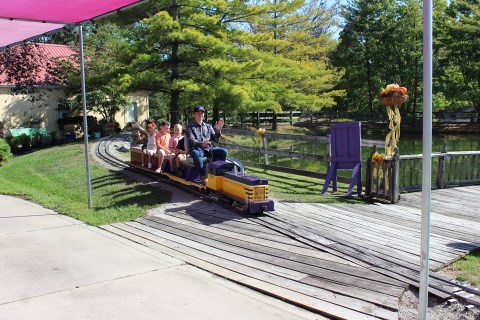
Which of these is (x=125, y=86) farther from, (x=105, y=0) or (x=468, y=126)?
(x=468, y=126)

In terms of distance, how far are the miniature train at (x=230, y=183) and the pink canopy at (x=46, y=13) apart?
3.02m

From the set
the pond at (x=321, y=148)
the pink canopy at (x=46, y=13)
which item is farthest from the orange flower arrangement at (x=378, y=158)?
the pond at (x=321, y=148)

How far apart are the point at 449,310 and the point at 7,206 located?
25.7 ft

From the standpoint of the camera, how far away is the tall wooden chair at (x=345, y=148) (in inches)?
378

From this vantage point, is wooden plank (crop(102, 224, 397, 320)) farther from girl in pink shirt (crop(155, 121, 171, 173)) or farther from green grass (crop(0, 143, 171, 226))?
girl in pink shirt (crop(155, 121, 171, 173))

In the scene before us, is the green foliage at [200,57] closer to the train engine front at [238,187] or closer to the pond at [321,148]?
the pond at [321,148]

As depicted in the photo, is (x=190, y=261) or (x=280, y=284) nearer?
(x=280, y=284)

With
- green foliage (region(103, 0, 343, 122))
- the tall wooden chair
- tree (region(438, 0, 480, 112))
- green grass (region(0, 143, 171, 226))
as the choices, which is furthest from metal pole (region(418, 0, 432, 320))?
tree (region(438, 0, 480, 112))

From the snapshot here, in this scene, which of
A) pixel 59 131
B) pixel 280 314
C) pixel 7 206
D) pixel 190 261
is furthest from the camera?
pixel 59 131

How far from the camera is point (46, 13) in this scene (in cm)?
692

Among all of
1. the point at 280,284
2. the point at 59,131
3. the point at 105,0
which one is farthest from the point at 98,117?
the point at 280,284

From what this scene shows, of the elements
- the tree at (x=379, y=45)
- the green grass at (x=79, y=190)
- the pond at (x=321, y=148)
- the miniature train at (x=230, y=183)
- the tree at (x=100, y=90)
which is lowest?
the pond at (x=321, y=148)

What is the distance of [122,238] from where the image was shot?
6.33 meters

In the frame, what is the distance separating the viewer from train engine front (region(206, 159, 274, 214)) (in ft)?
22.7
